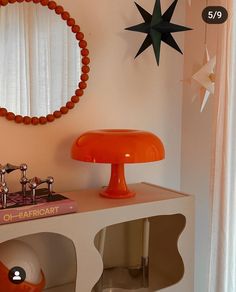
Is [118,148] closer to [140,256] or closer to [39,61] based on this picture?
[39,61]

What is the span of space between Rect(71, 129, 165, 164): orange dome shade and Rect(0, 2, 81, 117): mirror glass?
25 cm

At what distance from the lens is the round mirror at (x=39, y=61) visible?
131cm

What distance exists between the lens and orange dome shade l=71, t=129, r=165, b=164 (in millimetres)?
1180

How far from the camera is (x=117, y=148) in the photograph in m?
1.18

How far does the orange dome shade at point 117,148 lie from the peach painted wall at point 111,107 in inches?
8.8

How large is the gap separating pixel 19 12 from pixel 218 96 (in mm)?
762

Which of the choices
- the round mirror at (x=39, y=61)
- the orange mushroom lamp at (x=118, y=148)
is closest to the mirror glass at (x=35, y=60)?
the round mirror at (x=39, y=61)

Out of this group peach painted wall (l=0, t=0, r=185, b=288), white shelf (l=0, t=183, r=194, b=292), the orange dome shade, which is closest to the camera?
white shelf (l=0, t=183, r=194, b=292)

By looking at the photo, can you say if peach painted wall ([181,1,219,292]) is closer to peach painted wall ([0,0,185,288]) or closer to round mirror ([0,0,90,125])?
peach painted wall ([0,0,185,288])

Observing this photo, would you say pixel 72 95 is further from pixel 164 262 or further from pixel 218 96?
pixel 164 262

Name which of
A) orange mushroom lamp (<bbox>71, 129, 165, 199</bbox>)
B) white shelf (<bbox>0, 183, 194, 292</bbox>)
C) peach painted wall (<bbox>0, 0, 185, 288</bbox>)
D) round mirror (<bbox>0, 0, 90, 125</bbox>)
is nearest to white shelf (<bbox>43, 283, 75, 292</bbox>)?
white shelf (<bbox>0, 183, 194, 292</bbox>)

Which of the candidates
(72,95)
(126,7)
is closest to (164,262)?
(72,95)

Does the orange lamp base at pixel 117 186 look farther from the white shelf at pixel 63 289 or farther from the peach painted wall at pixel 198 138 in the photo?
the peach painted wall at pixel 198 138

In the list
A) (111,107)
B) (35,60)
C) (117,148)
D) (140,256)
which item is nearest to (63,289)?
(140,256)
